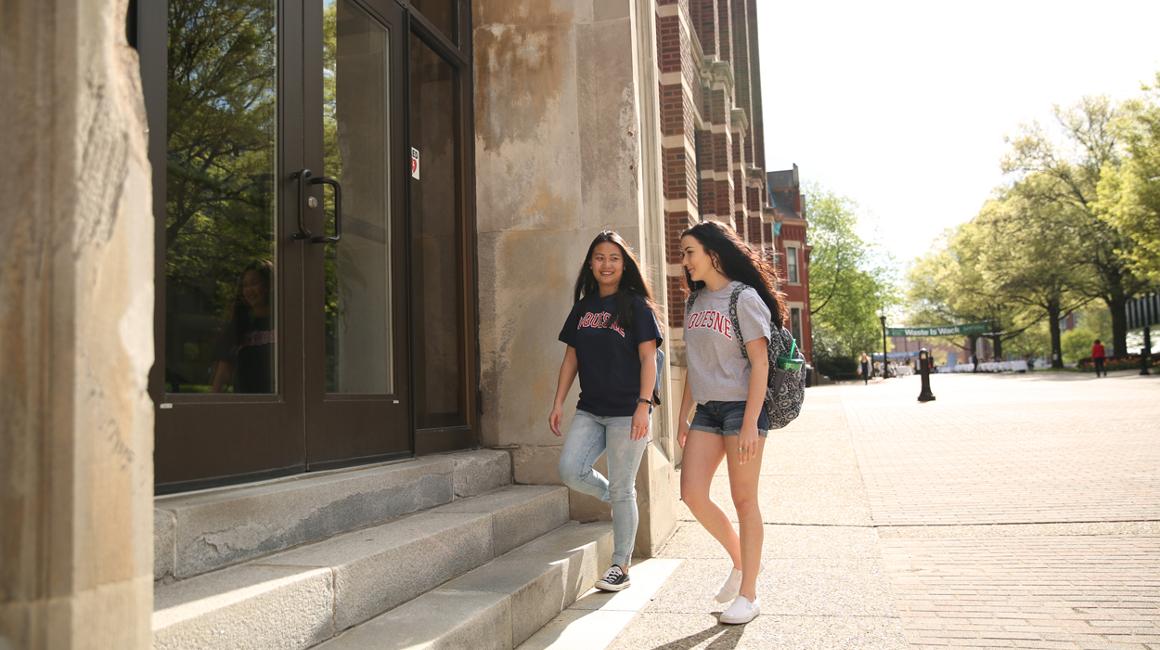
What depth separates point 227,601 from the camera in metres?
2.71

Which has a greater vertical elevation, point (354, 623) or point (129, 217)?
point (129, 217)

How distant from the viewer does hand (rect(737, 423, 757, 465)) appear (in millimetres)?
4207

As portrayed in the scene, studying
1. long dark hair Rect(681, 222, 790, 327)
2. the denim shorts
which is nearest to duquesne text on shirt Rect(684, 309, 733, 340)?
long dark hair Rect(681, 222, 790, 327)

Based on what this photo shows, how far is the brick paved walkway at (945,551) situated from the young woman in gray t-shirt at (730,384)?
1.46 feet

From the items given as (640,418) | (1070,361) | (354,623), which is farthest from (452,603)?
(1070,361)

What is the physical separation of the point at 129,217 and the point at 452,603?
7.56 feet

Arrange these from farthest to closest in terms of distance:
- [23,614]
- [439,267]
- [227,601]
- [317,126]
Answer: [439,267] < [317,126] < [227,601] < [23,614]

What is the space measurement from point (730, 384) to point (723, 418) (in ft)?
0.61

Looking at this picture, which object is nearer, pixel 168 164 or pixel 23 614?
pixel 23 614

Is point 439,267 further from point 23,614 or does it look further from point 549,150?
point 23,614

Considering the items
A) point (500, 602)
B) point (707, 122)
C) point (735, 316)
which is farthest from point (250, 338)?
point (707, 122)

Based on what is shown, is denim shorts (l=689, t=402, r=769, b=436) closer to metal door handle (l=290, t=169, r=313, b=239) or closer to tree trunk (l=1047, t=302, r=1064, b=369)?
metal door handle (l=290, t=169, r=313, b=239)

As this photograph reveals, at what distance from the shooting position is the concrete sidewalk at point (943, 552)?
416 cm

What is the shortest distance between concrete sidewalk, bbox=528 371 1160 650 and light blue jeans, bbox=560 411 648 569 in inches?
18.3
